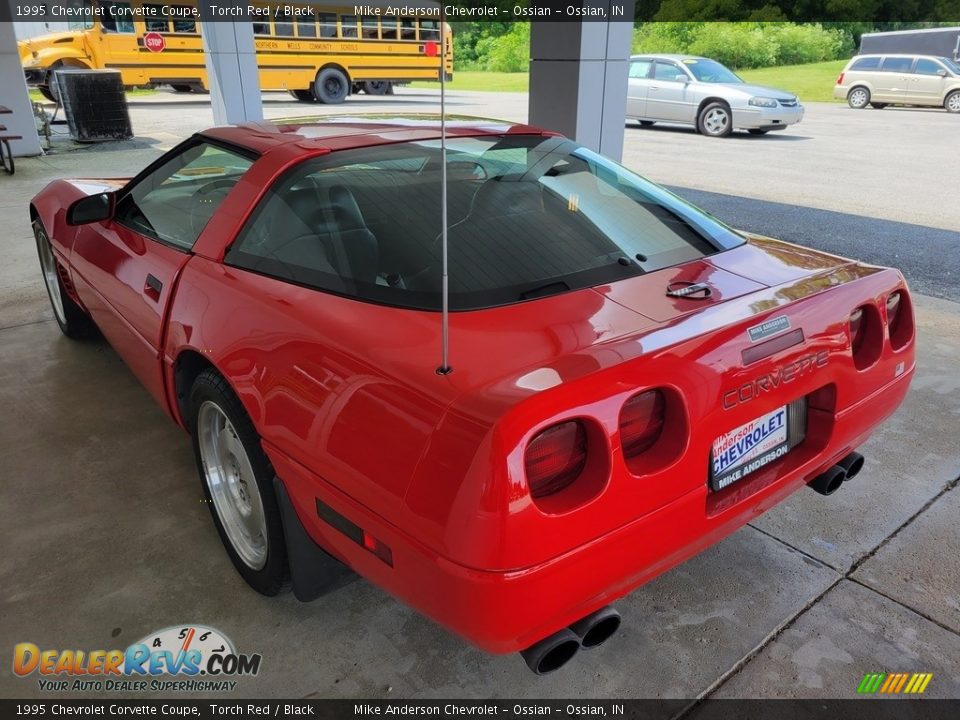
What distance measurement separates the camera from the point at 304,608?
2.26 m

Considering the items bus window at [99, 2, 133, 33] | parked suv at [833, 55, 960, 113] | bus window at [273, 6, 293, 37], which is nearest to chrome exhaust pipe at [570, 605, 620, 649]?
bus window at [273, 6, 293, 37]

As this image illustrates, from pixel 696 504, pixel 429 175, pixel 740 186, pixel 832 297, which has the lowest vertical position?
pixel 740 186

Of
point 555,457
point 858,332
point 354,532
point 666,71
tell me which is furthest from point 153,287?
point 666,71

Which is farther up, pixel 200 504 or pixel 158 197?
pixel 158 197

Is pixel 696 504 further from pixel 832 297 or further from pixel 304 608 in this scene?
pixel 304 608

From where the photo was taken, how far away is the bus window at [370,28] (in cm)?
2049

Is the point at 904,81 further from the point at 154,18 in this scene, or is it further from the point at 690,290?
the point at 690,290

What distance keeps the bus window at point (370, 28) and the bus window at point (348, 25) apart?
0.22 m

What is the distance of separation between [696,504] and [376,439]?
2.52 ft

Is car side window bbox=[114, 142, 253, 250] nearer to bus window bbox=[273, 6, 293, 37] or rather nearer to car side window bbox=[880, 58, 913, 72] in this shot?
bus window bbox=[273, 6, 293, 37]

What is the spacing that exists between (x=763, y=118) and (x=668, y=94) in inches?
73.6

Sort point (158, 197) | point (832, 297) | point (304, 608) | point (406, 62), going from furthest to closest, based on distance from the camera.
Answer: point (406, 62) < point (158, 197) < point (304, 608) < point (832, 297)

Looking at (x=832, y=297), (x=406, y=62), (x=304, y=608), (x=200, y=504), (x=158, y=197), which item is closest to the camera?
(x=832, y=297)

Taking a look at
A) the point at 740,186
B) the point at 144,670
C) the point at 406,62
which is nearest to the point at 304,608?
the point at 144,670
